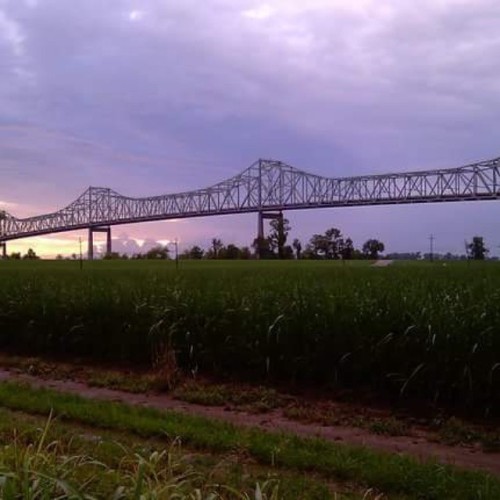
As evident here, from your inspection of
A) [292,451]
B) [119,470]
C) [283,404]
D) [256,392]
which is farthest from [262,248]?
[119,470]

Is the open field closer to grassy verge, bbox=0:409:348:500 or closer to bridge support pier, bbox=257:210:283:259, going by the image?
grassy verge, bbox=0:409:348:500

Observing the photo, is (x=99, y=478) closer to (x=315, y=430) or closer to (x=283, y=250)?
(x=315, y=430)

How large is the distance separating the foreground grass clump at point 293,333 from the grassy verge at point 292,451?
2.08 meters

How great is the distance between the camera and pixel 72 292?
46.4ft

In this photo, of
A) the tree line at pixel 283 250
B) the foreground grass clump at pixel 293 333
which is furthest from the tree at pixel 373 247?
the foreground grass clump at pixel 293 333

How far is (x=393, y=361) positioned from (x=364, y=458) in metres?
2.79

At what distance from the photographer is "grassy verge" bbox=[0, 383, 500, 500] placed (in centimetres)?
560

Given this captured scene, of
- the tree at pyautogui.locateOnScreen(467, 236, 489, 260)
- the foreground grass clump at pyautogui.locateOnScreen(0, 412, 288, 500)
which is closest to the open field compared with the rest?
the foreground grass clump at pyautogui.locateOnScreen(0, 412, 288, 500)

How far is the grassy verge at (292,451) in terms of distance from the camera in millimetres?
5602

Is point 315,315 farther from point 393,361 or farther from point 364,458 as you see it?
point 364,458

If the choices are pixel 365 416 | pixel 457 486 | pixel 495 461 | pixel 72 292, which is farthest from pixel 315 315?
pixel 72 292

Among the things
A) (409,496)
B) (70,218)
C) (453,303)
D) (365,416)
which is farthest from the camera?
(70,218)

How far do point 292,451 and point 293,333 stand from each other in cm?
348

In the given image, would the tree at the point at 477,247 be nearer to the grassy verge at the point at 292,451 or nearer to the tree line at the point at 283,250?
the tree line at the point at 283,250
